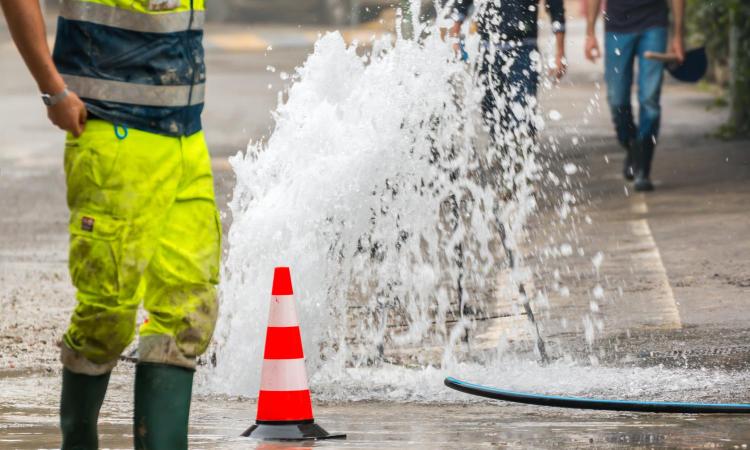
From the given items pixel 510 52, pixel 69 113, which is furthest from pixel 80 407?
pixel 510 52

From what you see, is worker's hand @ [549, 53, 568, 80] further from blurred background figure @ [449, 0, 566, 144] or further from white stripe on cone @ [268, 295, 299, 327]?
white stripe on cone @ [268, 295, 299, 327]

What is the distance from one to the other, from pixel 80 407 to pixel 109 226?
1.63 ft

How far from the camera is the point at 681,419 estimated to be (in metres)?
5.94

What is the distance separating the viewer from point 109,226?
4.53 meters

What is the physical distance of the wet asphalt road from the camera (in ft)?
18.8

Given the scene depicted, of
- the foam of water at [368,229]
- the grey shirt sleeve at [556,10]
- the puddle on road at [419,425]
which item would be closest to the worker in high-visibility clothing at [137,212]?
the puddle on road at [419,425]

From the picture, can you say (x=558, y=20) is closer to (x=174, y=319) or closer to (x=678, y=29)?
(x=678, y=29)

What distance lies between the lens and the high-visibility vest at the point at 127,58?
15.0ft

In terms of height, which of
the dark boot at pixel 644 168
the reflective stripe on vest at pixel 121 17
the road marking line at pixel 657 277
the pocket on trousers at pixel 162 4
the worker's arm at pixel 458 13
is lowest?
the road marking line at pixel 657 277

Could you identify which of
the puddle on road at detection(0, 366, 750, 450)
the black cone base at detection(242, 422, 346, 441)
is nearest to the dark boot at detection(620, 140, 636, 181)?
the puddle on road at detection(0, 366, 750, 450)

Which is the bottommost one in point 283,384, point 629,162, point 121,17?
point 283,384

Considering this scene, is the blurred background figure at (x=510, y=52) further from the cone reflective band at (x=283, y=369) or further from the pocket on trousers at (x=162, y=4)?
the pocket on trousers at (x=162, y=4)

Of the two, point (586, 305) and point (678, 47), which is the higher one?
point (678, 47)

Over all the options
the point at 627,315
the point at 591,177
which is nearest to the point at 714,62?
the point at 591,177
